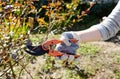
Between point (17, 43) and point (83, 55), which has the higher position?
point (17, 43)

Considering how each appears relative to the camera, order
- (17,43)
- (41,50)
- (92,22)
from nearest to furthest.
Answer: (41,50) → (17,43) → (92,22)

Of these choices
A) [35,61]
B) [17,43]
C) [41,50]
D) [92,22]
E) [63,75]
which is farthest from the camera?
[92,22]

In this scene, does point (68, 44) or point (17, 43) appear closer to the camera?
point (68, 44)

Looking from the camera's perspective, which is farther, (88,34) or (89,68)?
(89,68)

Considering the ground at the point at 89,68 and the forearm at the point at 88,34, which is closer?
the forearm at the point at 88,34

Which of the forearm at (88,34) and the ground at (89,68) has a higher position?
the forearm at (88,34)

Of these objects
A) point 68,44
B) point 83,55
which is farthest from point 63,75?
point 68,44

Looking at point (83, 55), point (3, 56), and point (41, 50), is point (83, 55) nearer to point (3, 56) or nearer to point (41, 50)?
point (3, 56)

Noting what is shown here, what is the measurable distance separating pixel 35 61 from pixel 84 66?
0.64 metres

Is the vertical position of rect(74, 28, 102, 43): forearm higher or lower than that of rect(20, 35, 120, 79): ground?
higher

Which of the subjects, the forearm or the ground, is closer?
the forearm

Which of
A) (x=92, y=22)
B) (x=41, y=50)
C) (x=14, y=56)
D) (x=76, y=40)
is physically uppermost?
(x=76, y=40)

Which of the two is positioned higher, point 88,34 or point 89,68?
point 88,34

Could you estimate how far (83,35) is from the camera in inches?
77.0
